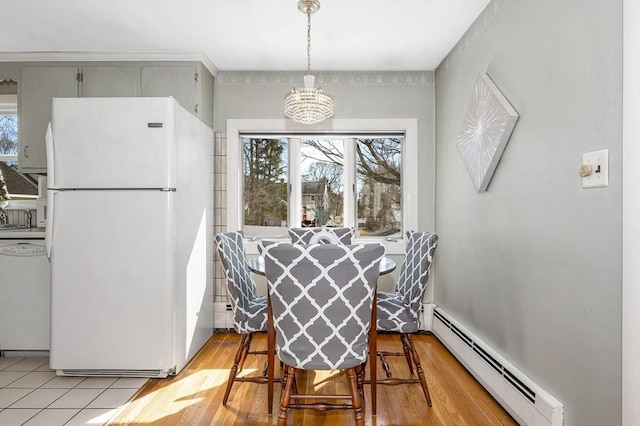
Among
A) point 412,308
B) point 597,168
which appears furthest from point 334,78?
point 597,168

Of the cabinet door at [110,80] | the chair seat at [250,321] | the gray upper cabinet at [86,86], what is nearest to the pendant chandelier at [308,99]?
the gray upper cabinet at [86,86]

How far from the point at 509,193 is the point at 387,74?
1903mm

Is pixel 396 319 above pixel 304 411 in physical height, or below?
above

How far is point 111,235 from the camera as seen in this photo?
236 centimetres

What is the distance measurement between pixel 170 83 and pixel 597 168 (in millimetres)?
3077

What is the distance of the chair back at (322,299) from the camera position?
1.53 meters

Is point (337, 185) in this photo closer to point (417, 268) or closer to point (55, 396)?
point (417, 268)

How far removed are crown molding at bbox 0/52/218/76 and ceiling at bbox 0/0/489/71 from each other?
0.04 m

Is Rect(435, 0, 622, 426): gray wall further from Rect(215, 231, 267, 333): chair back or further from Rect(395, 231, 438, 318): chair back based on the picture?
Rect(215, 231, 267, 333): chair back

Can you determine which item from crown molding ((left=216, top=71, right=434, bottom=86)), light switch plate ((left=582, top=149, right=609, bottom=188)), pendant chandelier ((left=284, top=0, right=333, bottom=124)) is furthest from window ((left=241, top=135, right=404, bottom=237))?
light switch plate ((left=582, top=149, right=609, bottom=188))

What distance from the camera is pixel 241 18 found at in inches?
97.7

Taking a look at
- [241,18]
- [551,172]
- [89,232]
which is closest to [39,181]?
[89,232]

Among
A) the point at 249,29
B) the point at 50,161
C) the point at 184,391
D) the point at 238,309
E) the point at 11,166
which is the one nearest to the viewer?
the point at 238,309

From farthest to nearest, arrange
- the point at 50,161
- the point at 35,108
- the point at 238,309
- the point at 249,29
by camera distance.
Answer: the point at 35,108 < the point at 249,29 < the point at 50,161 < the point at 238,309
